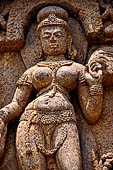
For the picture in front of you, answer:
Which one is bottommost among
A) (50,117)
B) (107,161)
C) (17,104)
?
(107,161)

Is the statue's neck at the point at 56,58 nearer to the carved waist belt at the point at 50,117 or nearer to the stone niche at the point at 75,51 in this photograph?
the stone niche at the point at 75,51

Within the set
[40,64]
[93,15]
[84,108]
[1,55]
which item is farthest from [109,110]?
[1,55]

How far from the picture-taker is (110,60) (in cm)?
435

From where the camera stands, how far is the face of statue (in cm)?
451

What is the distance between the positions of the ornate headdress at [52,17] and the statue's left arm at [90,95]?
75cm

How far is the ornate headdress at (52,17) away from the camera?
457 centimetres

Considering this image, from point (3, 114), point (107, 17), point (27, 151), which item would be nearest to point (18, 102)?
point (3, 114)

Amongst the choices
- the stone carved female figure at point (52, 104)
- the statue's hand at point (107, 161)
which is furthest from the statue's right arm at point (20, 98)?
the statue's hand at point (107, 161)

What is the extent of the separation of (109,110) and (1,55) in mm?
1669

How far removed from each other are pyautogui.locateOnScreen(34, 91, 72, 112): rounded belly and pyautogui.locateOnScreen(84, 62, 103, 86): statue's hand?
0.37 metres

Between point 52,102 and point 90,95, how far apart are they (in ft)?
1.52

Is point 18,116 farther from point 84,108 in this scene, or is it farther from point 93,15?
point 93,15

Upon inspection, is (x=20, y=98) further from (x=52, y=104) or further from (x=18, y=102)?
(x=52, y=104)

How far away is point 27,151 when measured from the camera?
390 centimetres
